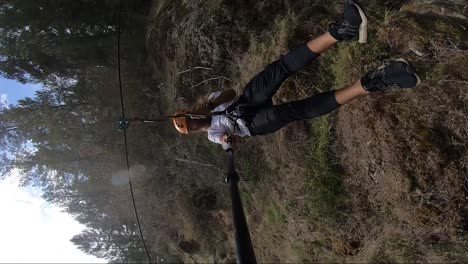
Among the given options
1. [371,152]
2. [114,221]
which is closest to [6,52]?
[114,221]

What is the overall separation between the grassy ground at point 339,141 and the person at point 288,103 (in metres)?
0.87

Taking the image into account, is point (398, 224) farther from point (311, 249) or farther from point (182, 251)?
point (182, 251)

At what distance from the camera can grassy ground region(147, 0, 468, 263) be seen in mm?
4445

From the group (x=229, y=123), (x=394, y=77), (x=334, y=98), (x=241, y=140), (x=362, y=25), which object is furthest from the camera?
(x=241, y=140)

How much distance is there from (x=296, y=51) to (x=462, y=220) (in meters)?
2.78

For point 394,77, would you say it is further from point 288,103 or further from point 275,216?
point 275,216

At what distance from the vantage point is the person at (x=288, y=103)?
12.3 feet

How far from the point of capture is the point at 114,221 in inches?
610

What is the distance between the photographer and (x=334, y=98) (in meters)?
4.12

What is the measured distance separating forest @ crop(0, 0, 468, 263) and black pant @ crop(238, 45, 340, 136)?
3.63 ft

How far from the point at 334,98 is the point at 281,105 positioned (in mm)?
702

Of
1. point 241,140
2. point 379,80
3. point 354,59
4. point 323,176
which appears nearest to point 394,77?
point 379,80

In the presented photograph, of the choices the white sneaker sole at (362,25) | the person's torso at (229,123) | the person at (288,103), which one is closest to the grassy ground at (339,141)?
the person at (288,103)

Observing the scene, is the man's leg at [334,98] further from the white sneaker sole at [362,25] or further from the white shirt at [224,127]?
the white sneaker sole at [362,25]
